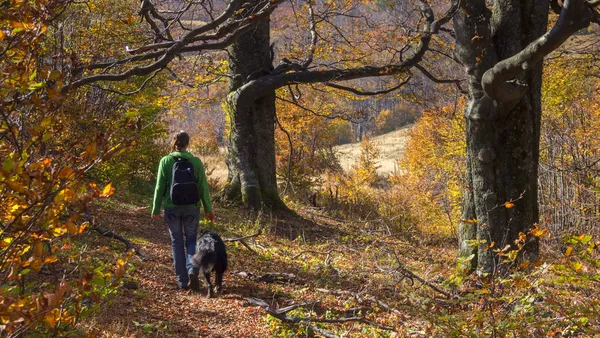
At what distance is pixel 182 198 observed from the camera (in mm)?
6242

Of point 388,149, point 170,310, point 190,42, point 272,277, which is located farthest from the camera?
point 388,149

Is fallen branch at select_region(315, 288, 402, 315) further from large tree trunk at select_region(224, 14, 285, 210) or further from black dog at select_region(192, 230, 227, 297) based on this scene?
large tree trunk at select_region(224, 14, 285, 210)

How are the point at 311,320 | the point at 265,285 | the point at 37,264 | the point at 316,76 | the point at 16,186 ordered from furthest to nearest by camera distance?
the point at 316,76 → the point at 265,285 → the point at 311,320 → the point at 37,264 → the point at 16,186

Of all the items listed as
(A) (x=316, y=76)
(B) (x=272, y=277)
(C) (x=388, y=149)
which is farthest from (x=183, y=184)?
(C) (x=388, y=149)

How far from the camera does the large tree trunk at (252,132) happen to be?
1160cm

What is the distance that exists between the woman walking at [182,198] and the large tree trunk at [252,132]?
4.98m

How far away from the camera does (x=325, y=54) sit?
15133mm

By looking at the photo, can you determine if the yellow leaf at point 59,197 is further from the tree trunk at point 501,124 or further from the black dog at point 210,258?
the tree trunk at point 501,124

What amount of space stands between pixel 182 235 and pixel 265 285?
1.29 meters

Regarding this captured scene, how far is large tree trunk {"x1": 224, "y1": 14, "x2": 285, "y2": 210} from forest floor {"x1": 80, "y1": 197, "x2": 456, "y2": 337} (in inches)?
25.2

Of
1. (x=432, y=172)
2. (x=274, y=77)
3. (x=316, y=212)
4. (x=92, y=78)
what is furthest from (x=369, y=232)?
(x=432, y=172)

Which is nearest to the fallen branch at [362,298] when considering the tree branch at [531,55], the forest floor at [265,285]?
the forest floor at [265,285]

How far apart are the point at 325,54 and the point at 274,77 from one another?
4234mm

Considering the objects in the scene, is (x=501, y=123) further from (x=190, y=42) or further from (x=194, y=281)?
(x=194, y=281)
